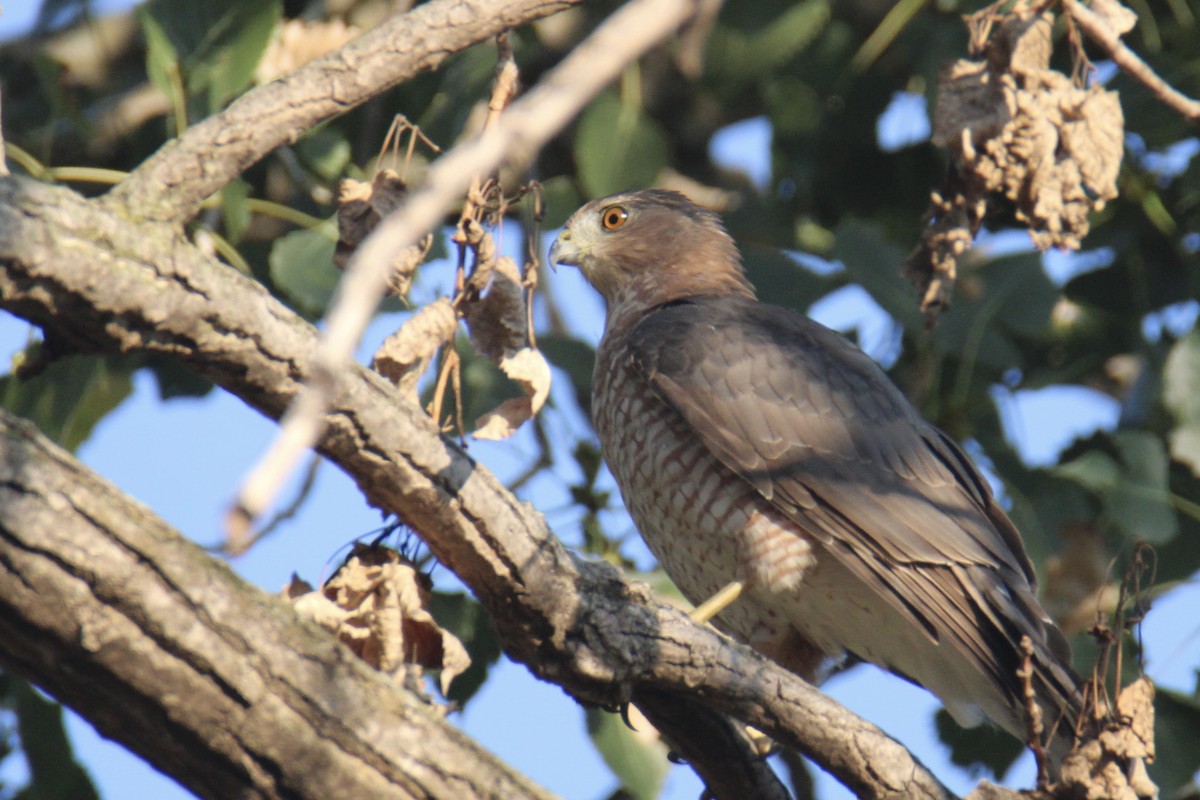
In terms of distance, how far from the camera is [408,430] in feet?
8.21

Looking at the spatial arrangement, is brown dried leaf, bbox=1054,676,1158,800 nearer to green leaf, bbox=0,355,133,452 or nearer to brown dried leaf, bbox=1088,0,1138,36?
brown dried leaf, bbox=1088,0,1138,36

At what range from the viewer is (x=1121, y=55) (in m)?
3.54

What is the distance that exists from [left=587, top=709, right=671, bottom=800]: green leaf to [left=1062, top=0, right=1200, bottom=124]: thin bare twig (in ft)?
8.07

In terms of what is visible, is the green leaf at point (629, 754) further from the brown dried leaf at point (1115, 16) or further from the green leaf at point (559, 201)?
the brown dried leaf at point (1115, 16)

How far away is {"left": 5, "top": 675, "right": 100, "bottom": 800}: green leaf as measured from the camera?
13.9 feet

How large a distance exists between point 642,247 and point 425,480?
2.88m

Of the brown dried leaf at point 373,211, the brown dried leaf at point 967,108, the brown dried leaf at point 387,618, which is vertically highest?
the brown dried leaf at point 967,108

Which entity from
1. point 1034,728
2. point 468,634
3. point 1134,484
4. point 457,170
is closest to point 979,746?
point 1134,484

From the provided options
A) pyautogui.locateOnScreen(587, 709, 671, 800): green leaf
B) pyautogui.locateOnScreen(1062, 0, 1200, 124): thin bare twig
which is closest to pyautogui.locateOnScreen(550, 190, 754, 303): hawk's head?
pyautogui.locateOnScreen(587, 709, 671, 800): green leaf

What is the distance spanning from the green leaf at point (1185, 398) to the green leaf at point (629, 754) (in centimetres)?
203

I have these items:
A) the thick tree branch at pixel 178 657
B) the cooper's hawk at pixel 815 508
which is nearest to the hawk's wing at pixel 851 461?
the cooper's hawk at pixel 815 508

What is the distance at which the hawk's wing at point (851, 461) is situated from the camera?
3887 mm

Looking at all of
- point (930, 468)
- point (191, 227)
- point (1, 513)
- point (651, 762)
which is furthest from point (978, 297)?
point (1, 513)

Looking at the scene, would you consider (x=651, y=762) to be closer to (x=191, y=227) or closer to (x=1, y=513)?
(x=191, y=227)
